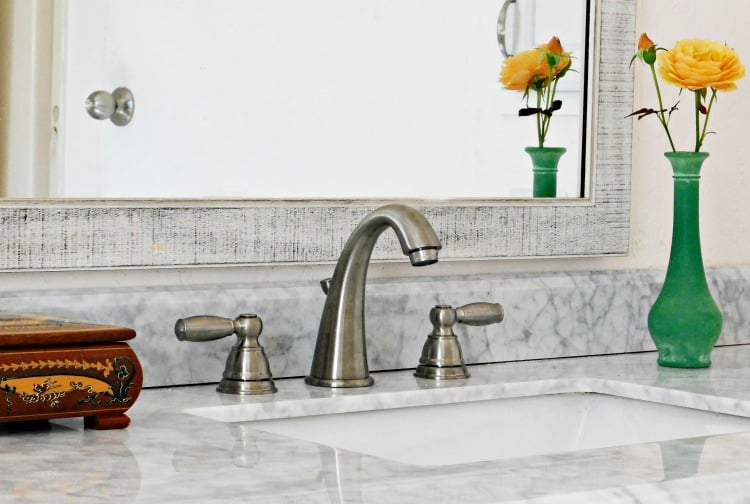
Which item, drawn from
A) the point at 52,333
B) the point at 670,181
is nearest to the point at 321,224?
the point at 52,333

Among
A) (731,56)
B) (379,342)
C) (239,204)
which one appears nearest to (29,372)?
(239,204)

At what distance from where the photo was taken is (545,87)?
56.2 inches

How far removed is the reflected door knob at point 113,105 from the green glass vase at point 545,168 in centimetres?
48

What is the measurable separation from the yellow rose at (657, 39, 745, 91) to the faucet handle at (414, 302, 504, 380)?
324 millimetres

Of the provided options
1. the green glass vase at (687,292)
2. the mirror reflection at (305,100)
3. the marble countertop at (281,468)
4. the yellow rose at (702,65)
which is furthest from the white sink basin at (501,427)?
the yellow rose at (702,65)

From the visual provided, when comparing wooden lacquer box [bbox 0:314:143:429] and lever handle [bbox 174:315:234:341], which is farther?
lever handle [bbox 174:315:234:341]

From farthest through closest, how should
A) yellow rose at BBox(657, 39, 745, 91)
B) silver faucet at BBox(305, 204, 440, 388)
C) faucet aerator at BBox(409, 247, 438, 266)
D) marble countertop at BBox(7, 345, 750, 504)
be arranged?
yellow rose at BBox(657, 39, 745, 91), silver faucet at BBox(305, 204, 440, 388), faucet aerator at BBox(409, 247, 438, 266), marble countertop at BBox(7, 345, 750, 504)

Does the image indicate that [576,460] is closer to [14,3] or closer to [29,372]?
[29,372]

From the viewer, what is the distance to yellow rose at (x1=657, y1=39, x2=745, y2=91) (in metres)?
1.31

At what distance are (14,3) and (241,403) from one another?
413 mm

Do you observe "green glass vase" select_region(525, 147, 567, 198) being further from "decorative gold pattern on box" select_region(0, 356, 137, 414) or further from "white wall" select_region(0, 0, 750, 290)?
"decorative gold pattern on box" select_region(0, 356, 137, 414)

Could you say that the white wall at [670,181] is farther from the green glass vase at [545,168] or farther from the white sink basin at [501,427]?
the white sink basin at [501,427]

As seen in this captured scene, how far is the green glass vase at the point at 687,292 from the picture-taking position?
1.35m

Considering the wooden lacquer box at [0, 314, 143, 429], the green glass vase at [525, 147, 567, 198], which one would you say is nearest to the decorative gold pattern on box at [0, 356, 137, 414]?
the wooden lacquer box at [0, 314, 143, 429]
